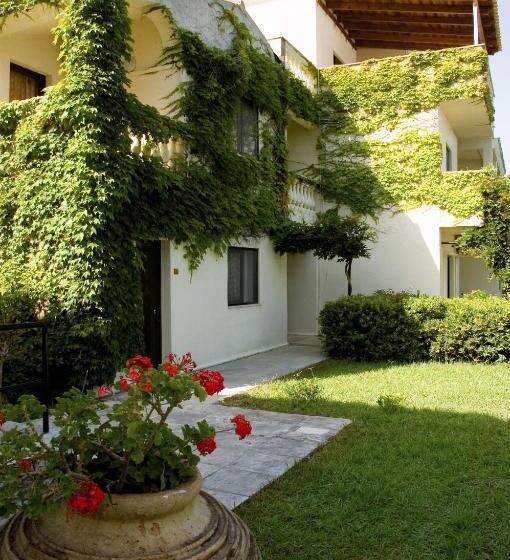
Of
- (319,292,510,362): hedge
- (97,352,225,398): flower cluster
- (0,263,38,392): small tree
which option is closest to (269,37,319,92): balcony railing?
(319,292,510,362): hedge

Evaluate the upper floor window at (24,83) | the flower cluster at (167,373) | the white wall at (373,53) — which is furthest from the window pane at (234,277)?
the white wall at (373,53)

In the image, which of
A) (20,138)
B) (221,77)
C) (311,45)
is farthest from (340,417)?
(311,45)

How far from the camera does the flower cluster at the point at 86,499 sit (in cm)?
226

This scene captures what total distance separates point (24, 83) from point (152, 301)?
5.03 m

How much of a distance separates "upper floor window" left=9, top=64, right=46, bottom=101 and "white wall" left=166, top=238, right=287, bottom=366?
4.35 metres

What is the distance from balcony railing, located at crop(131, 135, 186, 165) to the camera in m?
8.77

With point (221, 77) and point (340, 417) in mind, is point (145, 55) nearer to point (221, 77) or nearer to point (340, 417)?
point (221, 77)

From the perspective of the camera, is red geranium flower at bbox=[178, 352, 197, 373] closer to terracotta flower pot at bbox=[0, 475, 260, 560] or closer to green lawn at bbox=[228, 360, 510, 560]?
terracotta flower pot at bbox=[0, 475, 260, 560]

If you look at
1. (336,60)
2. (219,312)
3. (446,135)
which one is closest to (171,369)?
(219,312)

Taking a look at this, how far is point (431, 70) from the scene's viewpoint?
1470 cm

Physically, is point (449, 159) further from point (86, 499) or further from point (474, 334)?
point (86, 499)

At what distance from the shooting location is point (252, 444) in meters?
5.71

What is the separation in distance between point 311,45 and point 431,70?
11.5 feet

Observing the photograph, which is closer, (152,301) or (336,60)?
(152,301)
